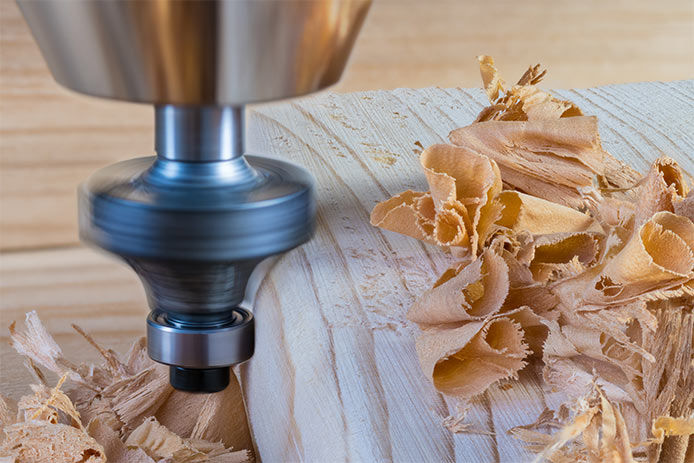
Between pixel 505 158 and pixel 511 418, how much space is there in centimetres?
17

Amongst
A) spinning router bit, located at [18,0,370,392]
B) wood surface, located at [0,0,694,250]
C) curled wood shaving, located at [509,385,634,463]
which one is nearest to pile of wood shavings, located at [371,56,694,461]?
curled wood shaving, located at [509,385,634,463]

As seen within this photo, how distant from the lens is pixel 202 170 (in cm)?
27

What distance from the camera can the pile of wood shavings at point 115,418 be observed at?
1.39 feet

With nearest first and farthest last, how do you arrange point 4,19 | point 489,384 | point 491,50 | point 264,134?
point 489,384 → point 264,134 → point 4,19 → point 491,50

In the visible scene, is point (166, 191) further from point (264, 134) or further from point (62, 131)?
point (62, 131)

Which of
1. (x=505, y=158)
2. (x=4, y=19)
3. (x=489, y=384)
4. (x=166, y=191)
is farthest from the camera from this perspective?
(x=4, y=19)

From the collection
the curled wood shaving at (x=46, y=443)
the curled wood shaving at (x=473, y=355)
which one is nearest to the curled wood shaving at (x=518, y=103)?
the curled wood shaving at (x=473, y=355)

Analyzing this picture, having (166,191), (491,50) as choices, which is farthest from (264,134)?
(491,50)

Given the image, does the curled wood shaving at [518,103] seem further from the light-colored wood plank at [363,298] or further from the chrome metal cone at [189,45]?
the chrome metal cone at [189,45]

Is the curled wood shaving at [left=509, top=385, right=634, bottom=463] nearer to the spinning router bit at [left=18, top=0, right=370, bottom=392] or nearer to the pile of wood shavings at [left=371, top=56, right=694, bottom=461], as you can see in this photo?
the pile of wood shavings at [left=371, top=56, right=694, bottom=461]

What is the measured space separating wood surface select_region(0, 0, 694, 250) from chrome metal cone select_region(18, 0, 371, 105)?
48 cm

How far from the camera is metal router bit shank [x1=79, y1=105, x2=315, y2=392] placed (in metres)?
0.26

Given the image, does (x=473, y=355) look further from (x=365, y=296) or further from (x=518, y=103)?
(x=518, y=103)

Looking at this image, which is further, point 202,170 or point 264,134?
point 264,134
